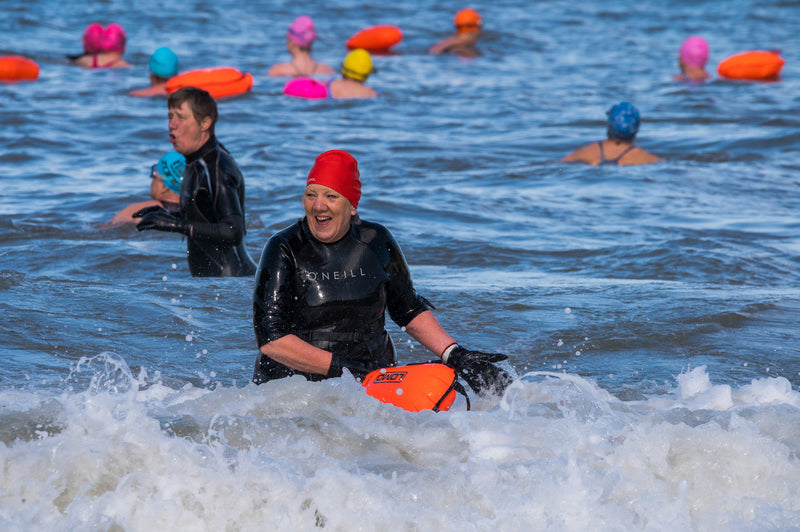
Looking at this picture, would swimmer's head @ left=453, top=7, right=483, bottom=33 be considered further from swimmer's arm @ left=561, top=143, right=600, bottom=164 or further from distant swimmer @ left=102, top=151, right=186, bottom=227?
distant swimmer @ left=102, top=151, right=186, bottom=227

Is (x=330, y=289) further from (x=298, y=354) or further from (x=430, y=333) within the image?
(x=430, y=333)

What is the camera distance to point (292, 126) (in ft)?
54.3

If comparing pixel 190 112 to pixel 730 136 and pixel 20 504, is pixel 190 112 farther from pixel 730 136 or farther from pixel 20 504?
pixel 730 136

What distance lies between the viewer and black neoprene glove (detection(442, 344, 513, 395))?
4.90 m

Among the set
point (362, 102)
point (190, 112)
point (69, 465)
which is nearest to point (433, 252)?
point (190, 112)

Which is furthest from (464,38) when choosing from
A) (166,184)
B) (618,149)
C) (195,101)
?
(195,101)

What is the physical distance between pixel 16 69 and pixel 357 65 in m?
6.93

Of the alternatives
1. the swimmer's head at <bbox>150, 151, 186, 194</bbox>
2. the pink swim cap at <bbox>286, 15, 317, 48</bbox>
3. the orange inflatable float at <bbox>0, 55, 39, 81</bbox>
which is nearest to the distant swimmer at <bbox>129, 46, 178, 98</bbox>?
the pink swim cap at <bbox>286, 15, 317, 48</bbox>

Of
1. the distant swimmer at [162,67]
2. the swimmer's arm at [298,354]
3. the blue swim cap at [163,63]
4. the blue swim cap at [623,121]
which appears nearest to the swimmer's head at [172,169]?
the swimmer's arm at [298,354]

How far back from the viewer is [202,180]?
22.5 feet

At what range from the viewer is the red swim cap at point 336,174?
15.5 ft

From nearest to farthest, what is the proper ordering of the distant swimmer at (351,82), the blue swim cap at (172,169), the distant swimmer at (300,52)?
1. the blue swim cap at (172,169)
2. the distant swimmer at (351,82)
3. the distant swimmer at (300,52)

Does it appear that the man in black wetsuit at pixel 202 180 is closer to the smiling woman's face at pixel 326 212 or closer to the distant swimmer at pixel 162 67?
the smiling woman's face at pixel 326 212

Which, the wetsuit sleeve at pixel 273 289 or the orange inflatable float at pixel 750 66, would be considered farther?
the orange inflatable float at pixel 750 66
